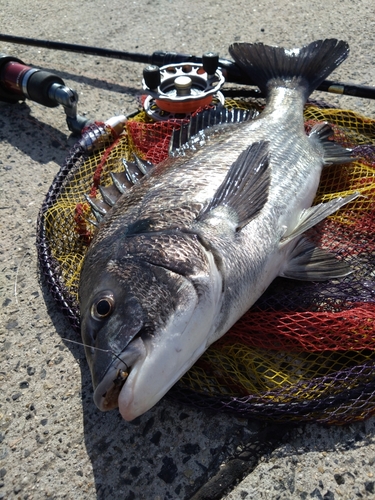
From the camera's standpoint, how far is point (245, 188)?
7.80 ft

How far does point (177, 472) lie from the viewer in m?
2.02

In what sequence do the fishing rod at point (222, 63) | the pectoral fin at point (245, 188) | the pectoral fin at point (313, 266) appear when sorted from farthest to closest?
the fishing rod at point (222, 63) → the pectoral fin at point (313, 266) → the pectoral fin at point (245, 188)

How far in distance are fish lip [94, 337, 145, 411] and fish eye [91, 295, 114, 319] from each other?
7.1 inches

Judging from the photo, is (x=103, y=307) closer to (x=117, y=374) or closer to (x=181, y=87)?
(x=117, y=374)

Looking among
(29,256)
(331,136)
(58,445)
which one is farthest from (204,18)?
(58,445)

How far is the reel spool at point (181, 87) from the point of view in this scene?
339cm

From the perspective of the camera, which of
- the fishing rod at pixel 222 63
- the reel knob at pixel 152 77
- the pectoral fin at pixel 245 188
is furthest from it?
the fishing rod at pixel 222 63

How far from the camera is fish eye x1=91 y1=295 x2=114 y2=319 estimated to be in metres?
1.85

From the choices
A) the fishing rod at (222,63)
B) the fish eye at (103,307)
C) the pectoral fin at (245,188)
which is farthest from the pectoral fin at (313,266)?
the fishing rod at (222,63)

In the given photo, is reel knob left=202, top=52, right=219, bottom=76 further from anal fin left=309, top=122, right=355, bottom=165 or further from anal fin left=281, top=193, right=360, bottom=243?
anal fin left=281, top=193, right=360, bottom=243

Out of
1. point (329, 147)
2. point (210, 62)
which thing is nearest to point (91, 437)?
point (329, 147)

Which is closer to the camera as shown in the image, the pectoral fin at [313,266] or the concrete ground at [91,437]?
the concrete ground at [91,437]

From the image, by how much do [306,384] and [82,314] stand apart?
41.9 inches

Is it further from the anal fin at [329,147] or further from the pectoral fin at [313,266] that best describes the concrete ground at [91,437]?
the anal fin at [329,147]
